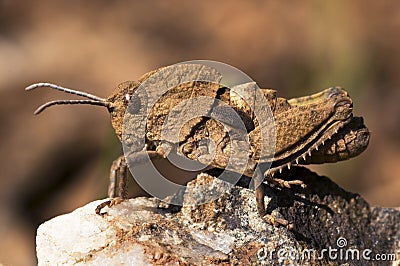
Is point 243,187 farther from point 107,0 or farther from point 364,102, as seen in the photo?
point 107,0

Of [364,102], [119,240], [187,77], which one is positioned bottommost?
[119,240]

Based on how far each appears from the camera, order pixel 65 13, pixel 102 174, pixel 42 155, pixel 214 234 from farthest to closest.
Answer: pixel 65 13 < pixel 42 155 < pixel 102 174 < pixel 214 234

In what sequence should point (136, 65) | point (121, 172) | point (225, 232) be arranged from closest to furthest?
point (225, 232), point (121, 172), point (136, 65)

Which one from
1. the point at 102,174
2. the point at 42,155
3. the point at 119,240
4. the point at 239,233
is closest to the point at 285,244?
the point at 239,233

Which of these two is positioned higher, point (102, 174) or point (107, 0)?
point (107, 0)
